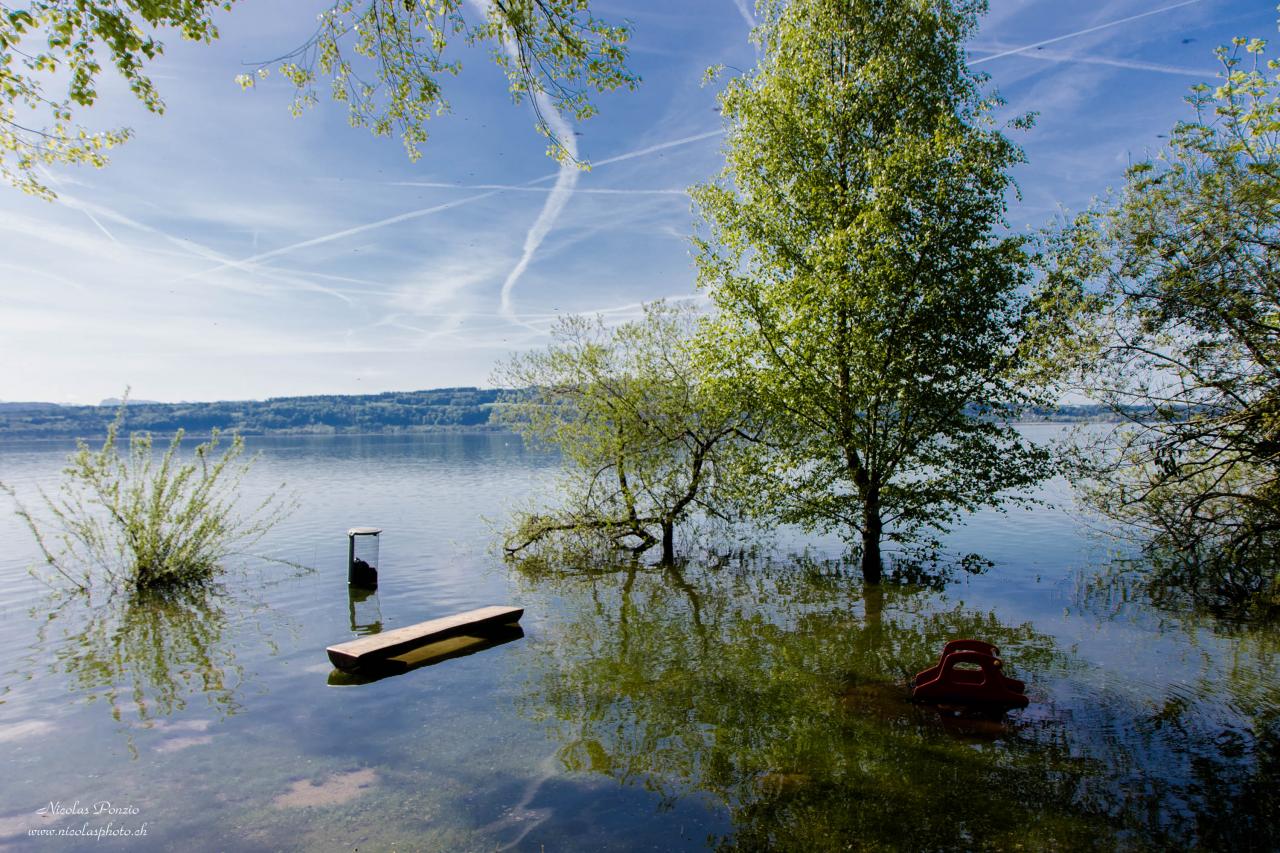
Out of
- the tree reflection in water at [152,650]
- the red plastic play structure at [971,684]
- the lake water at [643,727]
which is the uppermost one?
the red plastic play structure at [971,684]

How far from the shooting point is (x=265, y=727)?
10703 mm

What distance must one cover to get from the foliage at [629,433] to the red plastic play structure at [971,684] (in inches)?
453

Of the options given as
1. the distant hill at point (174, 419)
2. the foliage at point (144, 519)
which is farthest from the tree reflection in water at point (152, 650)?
the distant hill at point (174, 419)

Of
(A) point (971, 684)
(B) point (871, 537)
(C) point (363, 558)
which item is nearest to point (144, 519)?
(C) point (363, 558)

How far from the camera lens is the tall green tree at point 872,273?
56.7 ft

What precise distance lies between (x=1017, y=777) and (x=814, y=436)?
40.0ft

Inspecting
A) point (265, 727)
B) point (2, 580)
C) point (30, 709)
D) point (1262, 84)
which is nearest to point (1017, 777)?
point (1262, 84)

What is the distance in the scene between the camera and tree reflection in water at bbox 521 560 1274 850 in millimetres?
7613

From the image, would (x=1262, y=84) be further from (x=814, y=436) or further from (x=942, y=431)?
(x=814, y=436)

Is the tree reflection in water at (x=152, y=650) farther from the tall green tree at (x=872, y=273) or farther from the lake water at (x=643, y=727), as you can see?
the tall green tree at (x=872, y=273)

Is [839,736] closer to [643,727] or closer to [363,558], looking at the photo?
[643,727]

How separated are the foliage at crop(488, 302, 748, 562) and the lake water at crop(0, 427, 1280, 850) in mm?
4790

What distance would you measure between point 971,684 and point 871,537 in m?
9.15

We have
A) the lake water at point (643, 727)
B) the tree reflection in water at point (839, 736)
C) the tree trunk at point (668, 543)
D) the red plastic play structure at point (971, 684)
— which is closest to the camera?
the tree reflection in water at point (839, 736)
